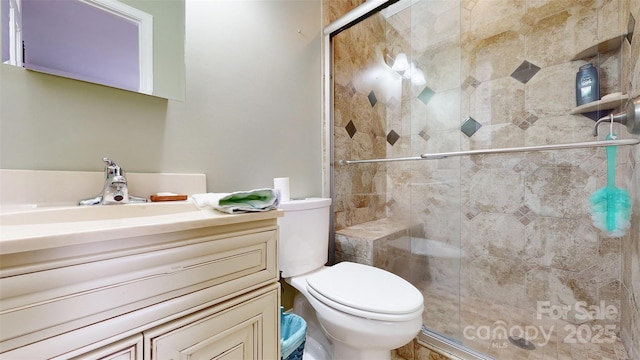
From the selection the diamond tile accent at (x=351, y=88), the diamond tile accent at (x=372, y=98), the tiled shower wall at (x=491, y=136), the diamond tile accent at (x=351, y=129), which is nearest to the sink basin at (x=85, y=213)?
the tiled shower wall at (x=491, y=136)

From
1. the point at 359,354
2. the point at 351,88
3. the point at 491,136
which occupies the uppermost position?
the point at 351,88

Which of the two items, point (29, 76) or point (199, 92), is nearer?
point (29, 76)

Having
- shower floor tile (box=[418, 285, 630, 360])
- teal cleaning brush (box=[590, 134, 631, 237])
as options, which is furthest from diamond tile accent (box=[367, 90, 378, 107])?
shower floor tile (box=[418, 285, 630, 360])

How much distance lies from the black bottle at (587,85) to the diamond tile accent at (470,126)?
0.46 meters

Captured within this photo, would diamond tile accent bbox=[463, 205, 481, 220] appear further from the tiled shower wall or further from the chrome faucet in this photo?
the chrome faucet

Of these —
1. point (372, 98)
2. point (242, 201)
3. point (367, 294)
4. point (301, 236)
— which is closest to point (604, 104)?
point (372, 98)

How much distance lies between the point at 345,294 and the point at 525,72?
1667 millimetres

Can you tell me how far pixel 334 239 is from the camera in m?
1.52

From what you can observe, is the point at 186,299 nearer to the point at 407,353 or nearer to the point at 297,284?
the point at 297,284

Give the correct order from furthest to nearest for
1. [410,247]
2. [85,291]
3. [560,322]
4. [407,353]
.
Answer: [410,247], [560,322], [407,353], [85,291]

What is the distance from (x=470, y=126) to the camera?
162cm

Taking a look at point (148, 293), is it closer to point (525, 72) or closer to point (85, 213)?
point (85, 213)

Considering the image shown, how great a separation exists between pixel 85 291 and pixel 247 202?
300 millimetres

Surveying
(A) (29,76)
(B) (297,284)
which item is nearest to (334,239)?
(B) (297,284)
